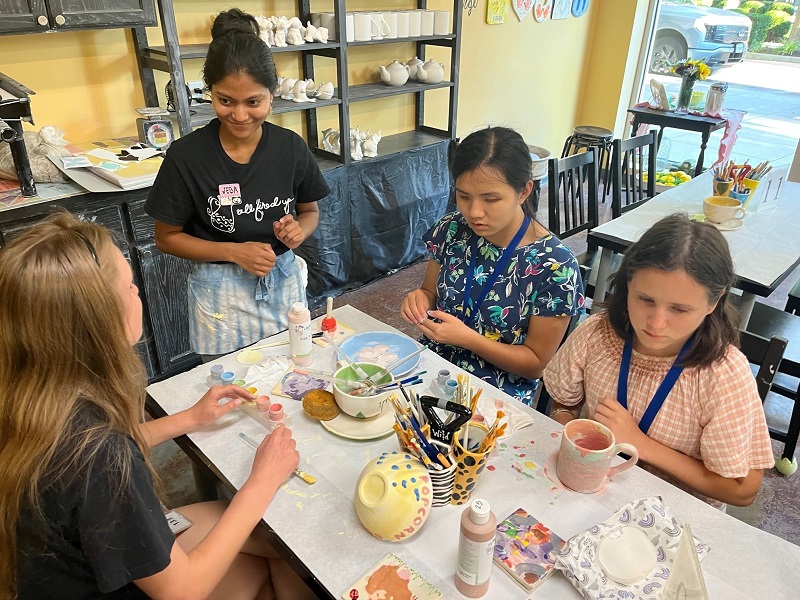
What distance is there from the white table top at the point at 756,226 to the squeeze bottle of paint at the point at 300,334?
1.46 m

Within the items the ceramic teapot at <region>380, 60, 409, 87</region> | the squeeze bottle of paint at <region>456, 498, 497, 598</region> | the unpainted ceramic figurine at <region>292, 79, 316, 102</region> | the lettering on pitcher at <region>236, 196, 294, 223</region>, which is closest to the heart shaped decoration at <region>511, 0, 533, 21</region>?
the ceramic teapot at <region>380, 60, 409, 87</region>

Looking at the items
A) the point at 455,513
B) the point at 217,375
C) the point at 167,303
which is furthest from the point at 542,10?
the point at 455,513

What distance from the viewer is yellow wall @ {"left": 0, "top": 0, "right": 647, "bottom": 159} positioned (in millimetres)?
2381

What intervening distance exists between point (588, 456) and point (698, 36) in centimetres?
524

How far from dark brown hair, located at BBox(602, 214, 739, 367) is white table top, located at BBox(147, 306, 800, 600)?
0.32 m

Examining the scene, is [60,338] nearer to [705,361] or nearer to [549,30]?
[705,361]

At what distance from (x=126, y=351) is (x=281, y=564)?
0.67 m

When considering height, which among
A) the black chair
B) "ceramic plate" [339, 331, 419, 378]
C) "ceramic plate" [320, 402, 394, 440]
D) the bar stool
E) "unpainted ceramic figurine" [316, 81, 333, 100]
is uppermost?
"unpainted ceramic figurine" [316, 81, 333, 100]

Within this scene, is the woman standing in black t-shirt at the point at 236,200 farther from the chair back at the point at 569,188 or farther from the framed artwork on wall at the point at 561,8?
the framed artwork on wall at the point at 561,8

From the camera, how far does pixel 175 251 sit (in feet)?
5.50

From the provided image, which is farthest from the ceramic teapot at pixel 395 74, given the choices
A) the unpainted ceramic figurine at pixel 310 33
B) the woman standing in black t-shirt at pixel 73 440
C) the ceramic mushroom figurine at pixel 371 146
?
the woman standing in black t-shirt at pixel 73 440

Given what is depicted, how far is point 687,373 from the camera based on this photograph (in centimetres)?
120

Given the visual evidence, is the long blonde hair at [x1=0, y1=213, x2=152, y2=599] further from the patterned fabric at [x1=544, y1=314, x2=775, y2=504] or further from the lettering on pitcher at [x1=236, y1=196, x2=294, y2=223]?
the patterned fabric at [x1=544, y1=314, x2=775, y2=504]

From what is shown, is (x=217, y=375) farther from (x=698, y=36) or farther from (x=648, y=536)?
(x=698, y=36)
